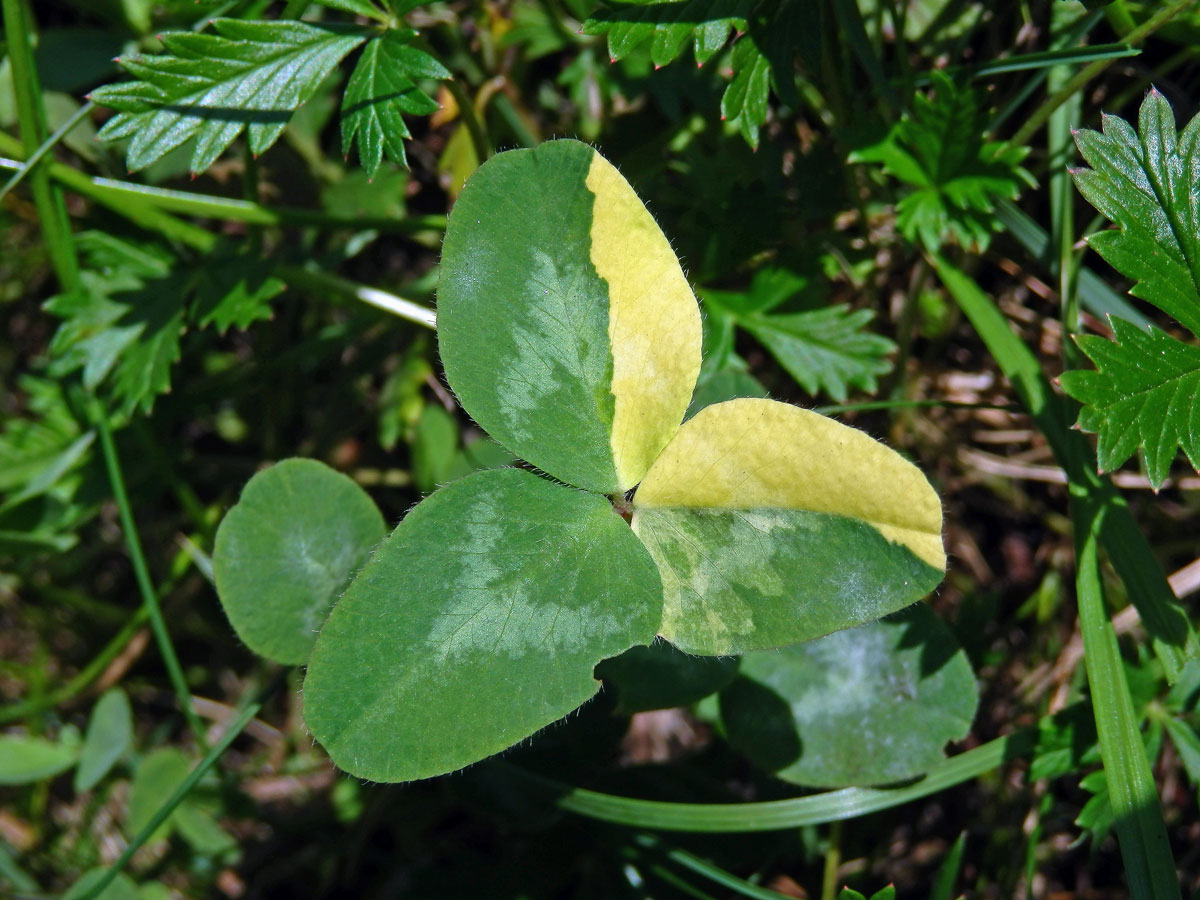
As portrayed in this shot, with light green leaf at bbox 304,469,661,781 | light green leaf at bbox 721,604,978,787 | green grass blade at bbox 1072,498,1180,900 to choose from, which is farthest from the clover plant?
green grass blade at bbox 1072,498,1180,900

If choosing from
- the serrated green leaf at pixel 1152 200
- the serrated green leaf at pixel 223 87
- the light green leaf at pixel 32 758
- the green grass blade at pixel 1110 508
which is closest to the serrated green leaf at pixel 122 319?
the serrated green leaf at pixel 223 87

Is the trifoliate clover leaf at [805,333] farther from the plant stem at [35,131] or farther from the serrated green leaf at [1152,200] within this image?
the plant stem at [35,131]

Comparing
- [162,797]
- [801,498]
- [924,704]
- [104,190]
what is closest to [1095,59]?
[801,498]

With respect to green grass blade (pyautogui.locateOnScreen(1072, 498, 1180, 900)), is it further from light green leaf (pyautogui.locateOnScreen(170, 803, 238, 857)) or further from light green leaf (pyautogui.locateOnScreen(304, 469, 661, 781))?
light green leaf (pyautogui.locateOnScreen(170, 803, 238, 857))

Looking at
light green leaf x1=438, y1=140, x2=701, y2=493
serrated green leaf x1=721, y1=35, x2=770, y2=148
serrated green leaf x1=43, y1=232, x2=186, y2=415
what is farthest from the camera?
serrated green leaf x1=43, y1=232, x2=186, y2=415

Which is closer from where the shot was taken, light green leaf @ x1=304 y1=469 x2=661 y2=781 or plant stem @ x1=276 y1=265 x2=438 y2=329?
light green leaf @ x1=304 y1=469 x2=661 y2=781

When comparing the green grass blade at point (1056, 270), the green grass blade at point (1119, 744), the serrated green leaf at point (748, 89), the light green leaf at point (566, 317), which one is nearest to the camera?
the light green leaf at point (566, 317)

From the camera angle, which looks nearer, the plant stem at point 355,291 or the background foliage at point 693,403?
the background foliage at point 693,403
